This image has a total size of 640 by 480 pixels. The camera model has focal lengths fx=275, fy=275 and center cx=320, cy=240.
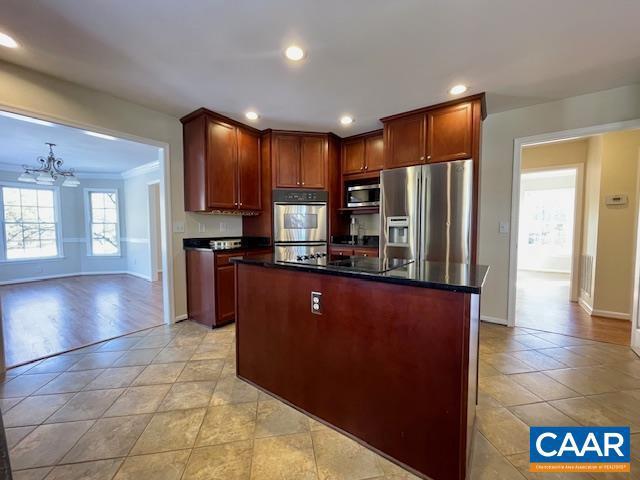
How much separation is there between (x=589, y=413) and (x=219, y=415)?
2255 millimetres

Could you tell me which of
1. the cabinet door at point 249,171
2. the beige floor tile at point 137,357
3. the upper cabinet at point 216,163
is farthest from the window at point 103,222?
the beige floor tile at point 137,357

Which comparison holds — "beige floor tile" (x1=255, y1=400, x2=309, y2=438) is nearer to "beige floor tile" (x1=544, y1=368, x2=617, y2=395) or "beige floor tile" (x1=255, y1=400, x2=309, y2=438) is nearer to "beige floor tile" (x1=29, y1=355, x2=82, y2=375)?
"beige floor tile" (x1=29, y1=355, x2=82, y2=375)

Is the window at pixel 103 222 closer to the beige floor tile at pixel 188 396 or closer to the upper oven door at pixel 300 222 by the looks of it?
the upper oven door at pixel 300 222

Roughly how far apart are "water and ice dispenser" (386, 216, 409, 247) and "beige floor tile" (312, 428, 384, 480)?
208 cm

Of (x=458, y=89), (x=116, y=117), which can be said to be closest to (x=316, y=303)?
(x=458, y=89)

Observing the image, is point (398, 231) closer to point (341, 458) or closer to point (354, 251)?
point (354, 251)

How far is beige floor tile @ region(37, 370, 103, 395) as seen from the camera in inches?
76.7

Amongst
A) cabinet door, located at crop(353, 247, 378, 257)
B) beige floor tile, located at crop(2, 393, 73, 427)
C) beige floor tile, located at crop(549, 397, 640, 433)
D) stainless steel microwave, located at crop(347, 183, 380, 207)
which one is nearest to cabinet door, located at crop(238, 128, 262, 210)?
stainless steel microwave, located at crop(347, 183, 380, 207)

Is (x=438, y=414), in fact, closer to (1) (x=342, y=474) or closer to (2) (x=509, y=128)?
(1) (x=342, y=474)

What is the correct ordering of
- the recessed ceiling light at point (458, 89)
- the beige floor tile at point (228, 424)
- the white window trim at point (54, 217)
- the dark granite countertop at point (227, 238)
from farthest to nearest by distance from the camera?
the white window trim at point (54, 217)
the dark granite countertop at point (227, 238)
the recessed ceiling light at point (458, 89)
the beige floor tile at point (228, 424)

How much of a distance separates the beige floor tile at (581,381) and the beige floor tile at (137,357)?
3.26 metres

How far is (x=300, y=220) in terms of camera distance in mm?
3838

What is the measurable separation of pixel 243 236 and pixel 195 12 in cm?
282

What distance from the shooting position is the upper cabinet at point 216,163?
3.14 meters
